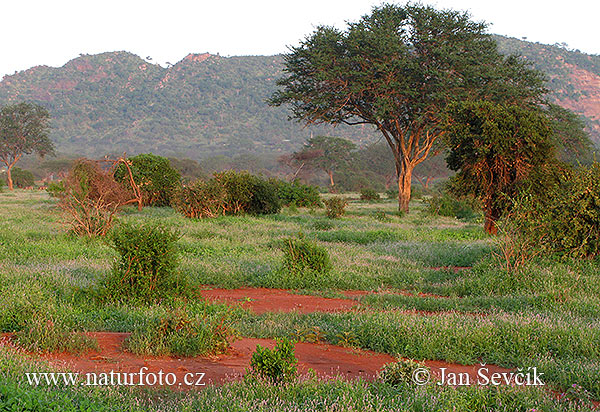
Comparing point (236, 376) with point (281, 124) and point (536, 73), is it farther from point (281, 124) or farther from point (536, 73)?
point (281, 124)

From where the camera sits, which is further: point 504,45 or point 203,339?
point 504,45

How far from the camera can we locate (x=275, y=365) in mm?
4457

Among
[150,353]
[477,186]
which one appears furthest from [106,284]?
[477,186]

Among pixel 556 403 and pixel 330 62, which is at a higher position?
pixel 330 62

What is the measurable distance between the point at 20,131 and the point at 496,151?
50.3 metres

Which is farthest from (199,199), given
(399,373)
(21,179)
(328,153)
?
(21,179)

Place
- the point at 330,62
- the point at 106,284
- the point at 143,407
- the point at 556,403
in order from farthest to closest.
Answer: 1. the point at 330,62
2. the point at 106,284
3. the point at 556,403
4. the point at 143,407

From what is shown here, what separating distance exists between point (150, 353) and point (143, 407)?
4.50ft

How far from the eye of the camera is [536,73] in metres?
25.1

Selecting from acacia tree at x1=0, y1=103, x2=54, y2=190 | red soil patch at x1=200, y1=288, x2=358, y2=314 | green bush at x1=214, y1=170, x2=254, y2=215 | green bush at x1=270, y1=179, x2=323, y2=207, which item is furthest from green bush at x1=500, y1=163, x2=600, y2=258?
acacia tree at x1=0, y1=103, x2=54, y2=190

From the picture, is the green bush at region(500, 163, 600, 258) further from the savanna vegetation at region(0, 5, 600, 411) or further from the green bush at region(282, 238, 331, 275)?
the green bush at region(282, 238, 331, 275)

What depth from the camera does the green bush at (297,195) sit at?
2997 centimetres

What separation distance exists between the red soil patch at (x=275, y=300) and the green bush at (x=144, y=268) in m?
0.71

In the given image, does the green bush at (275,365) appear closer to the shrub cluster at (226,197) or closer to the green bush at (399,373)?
the green bush at (399,373)
